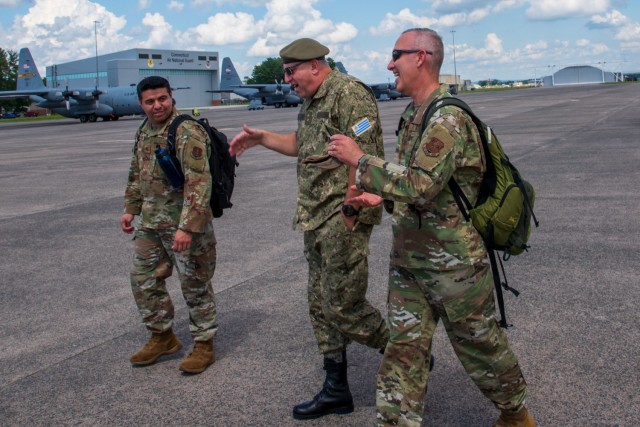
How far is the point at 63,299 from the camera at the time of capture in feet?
21.1

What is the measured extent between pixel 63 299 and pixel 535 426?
459cm

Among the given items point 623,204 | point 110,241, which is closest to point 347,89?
point 110,241

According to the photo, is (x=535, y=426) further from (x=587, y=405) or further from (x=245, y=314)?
(x=245, y=314)

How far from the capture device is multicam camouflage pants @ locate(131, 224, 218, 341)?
4543 millimetres

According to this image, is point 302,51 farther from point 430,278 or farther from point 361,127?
point 430,278

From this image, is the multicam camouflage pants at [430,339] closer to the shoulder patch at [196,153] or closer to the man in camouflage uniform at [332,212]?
the man in camouflage uniform at [332,212]

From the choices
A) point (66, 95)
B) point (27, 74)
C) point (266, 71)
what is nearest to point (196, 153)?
point (66, 95)

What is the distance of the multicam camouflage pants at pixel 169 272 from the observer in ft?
14.9

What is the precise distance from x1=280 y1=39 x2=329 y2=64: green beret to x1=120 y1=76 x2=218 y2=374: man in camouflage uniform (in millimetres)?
977

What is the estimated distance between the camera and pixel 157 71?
413 feet

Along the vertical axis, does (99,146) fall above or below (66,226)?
above

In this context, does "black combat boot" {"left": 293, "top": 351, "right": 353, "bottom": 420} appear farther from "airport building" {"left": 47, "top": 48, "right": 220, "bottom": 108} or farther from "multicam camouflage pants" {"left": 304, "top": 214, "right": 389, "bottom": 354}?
"airport building" {"left": 47, "top": 48, "right": 220, "bottom": 108}

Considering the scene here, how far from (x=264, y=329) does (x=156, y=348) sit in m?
0.89

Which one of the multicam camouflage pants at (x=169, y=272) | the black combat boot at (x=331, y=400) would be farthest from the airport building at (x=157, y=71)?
the black combat boot at (x=331, y=400)
